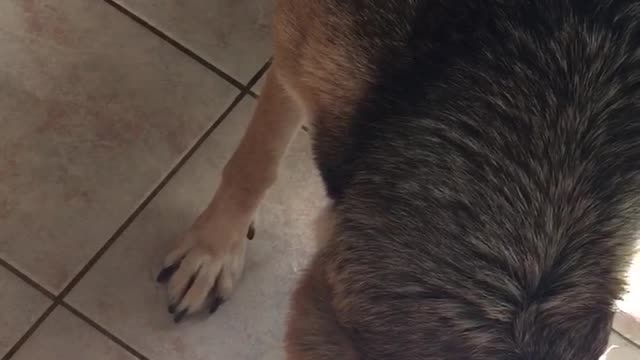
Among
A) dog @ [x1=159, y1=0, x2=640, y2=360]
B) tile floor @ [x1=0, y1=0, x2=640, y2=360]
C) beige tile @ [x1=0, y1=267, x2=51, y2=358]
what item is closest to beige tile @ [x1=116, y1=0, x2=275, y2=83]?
tile floor @ [x1=0, y1=0, x2=640, y2=360]

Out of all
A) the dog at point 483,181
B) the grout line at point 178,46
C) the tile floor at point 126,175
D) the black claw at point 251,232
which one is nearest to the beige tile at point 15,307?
the tile floor at point 126,175

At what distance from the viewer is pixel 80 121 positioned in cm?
158

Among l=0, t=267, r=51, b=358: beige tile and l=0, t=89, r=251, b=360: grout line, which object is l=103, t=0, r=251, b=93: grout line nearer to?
l=0, t=89, r=251, b=360: grout line

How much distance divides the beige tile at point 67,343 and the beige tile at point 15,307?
0.8 inches

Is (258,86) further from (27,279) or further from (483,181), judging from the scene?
(483,181)

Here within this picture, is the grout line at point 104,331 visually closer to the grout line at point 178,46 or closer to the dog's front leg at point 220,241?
the dog's front leg at point 220,241

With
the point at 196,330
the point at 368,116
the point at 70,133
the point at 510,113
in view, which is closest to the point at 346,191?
the point at 368,116

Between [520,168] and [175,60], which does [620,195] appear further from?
[175,60]

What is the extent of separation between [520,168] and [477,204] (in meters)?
0.05

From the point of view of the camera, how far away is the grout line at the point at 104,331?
1.46 metres

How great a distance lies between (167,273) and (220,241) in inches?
3.8

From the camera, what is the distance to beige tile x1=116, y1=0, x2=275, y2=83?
5.46 ft

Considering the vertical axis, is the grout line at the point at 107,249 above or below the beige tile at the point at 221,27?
below

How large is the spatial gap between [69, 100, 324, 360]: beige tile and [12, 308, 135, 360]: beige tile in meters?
0.02
